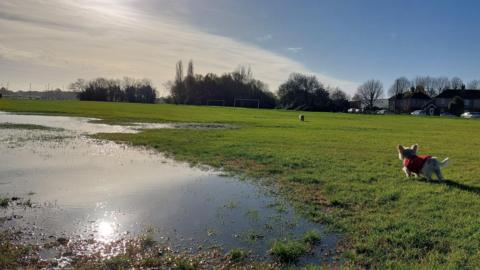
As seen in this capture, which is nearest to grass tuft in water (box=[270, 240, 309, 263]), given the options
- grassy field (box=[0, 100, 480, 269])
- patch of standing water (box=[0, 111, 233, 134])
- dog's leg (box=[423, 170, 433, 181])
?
grassy field (box=[0, 100, 480, 269])

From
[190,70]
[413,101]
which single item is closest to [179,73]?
[190,70]

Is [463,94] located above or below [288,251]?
above

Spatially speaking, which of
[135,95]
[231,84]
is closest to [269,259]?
[231,84]

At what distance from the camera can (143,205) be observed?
792 cm

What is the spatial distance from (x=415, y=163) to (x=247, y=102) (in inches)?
4182

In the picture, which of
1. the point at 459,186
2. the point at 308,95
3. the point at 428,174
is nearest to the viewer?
the point at 459,186

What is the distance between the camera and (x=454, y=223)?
698 centimetres

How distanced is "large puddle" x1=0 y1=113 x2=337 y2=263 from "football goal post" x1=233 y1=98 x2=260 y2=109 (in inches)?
4021

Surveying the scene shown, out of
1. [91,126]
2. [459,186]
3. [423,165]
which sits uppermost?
[423,165]

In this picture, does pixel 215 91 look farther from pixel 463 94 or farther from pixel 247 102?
pixel 463 94

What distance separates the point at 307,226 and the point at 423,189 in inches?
181

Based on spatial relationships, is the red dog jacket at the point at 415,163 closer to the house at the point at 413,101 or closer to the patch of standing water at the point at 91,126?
the patch of standing water at the point at 91,126

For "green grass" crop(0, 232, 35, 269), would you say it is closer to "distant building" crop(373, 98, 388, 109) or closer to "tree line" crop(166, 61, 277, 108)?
"tree line" crop(166, 61, 277, 108)

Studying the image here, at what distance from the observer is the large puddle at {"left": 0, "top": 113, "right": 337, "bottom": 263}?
20.1 ft
